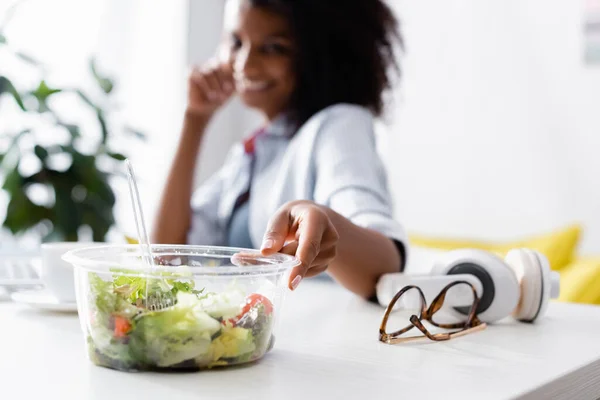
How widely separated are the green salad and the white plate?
0.26 m

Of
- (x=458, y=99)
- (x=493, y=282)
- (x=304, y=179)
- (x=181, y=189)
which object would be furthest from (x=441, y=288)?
(x=458, y=99)

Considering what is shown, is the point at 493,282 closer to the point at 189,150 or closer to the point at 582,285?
the point at 189,150

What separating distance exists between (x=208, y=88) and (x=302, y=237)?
114 centimetres

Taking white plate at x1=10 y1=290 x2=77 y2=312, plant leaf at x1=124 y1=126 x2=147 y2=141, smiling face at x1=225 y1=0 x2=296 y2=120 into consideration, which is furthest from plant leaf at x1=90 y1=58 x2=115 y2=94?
white plate at x1=10 y1=290 x2=77 y2=312

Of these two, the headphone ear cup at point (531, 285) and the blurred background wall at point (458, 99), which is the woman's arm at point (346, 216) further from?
the blurred background wall at point (458, 99)

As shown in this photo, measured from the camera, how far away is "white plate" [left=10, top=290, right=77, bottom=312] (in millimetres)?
823

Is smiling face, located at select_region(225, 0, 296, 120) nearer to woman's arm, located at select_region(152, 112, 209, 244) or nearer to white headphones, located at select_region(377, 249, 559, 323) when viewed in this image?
woman's arm, located at select_region(152, 112, 209, 244)

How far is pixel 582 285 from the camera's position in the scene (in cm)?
200

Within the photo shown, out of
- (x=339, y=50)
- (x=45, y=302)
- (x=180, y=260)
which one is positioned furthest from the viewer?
(x=339, y=50)

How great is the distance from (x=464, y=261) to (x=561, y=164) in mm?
1909

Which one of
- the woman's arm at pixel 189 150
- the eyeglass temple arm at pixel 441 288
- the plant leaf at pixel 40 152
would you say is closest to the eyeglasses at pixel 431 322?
the eyeglass temple arm at pixel 441 288

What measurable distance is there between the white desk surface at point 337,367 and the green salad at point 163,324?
0.04 ft

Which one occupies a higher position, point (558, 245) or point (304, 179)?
point (304, 179)

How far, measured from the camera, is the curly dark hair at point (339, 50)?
5.03 feet
